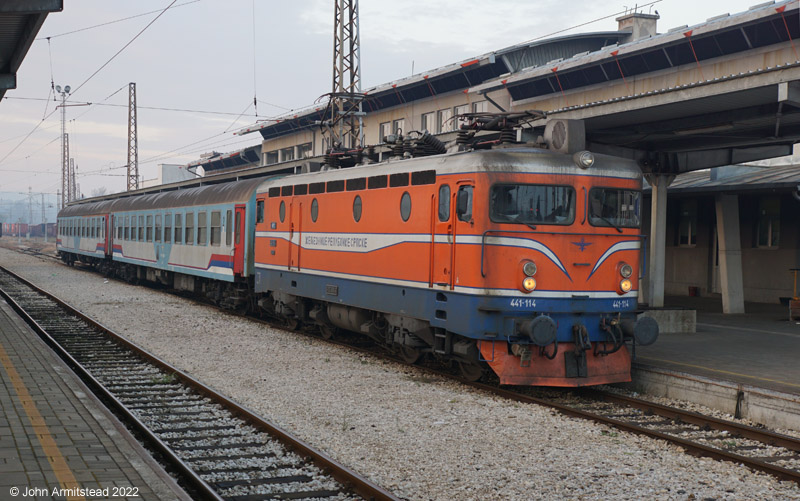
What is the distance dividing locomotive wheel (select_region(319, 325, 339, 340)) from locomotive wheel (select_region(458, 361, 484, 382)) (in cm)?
486

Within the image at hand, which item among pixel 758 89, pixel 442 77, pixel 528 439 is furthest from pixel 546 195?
pixel 442 77

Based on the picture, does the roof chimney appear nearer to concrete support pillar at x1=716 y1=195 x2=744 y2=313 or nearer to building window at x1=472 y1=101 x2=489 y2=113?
building window at x1=472 y1=101 x2=489 y2=113

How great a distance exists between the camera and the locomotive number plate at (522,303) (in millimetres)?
10586

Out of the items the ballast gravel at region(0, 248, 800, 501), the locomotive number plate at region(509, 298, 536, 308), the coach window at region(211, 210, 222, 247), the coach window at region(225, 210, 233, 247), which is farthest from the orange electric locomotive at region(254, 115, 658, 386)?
the coach window at region(211, 210, 222, 247)

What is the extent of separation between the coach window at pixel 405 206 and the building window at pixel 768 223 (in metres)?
15.9

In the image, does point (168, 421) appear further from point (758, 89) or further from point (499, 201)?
point (758, 89)

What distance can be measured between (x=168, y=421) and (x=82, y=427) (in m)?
1.41

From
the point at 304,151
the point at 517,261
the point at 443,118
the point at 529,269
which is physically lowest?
the point at 529,269

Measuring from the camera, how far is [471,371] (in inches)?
456

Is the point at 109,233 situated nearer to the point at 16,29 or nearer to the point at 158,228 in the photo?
the point at 158,228

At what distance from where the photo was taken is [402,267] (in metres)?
12.4

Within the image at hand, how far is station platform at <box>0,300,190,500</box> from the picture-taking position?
597 centimetres

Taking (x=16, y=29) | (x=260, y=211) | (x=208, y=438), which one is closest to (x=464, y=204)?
(x=208, y=438)

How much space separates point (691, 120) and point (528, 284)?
8.06m
